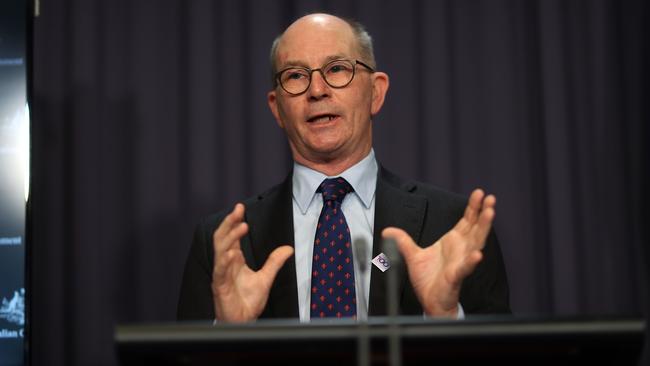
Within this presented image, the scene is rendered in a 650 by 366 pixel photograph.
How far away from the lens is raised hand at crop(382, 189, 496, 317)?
5.23 ft

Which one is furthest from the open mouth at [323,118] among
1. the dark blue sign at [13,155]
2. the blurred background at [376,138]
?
the dark blue sign at [13,155]

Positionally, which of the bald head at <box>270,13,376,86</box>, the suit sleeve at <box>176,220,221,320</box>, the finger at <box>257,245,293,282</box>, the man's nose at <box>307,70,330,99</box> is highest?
the bald head at <box>270,13,376,86</box>

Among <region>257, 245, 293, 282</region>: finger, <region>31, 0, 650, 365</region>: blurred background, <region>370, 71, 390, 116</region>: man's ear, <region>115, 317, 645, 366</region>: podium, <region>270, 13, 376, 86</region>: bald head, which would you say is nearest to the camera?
<region>115, 317, 645, 366</region>: podium

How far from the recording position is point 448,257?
1.63m

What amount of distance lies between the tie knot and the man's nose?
248 millimetres

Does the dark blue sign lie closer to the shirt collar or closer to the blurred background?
the blurred background

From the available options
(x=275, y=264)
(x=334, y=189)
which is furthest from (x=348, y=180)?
(x=275, y=264)

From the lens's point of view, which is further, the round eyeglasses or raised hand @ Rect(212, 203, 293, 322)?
the round eyeglasses

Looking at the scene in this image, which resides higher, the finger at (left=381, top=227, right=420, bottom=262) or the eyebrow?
the eyebrow

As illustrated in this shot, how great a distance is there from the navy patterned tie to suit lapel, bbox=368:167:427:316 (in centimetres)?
7

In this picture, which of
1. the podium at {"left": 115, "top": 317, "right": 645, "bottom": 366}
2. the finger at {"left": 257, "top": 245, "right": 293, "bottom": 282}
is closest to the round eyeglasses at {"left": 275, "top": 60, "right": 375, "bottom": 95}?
the finger at {"left": 257, "top": 245, "right": 293, "bottom": 282}

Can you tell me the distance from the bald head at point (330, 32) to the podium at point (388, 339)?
1.32 meters

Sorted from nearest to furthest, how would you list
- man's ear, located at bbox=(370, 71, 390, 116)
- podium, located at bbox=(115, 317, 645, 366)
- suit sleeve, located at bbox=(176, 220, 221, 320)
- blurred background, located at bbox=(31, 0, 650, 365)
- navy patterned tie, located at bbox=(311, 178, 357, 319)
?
podium, located at bbox=(115, 317, 645, 366), navy patterned tie, located at bbox=(311, 178, 357, 319), suit sleeve, located at bbox=(176, 220, 221, 320), man's ear, located at bbox=(370, 71, 390, 116), blurred background, located at bbox=(31, 0, 650, 365)

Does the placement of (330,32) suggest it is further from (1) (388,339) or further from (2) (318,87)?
(1) (388,339)
